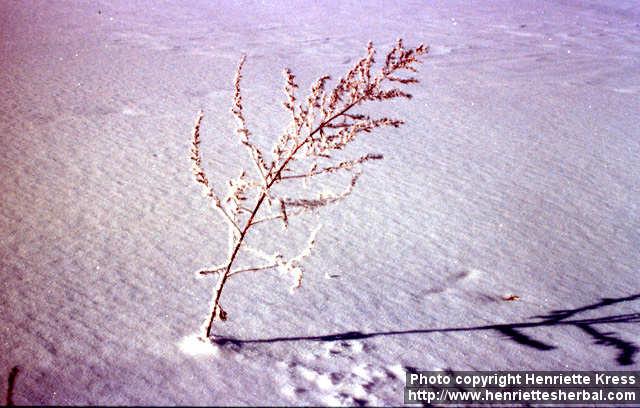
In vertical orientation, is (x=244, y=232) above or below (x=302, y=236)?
above

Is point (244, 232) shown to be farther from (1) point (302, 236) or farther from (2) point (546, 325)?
(2) point (546, 325)

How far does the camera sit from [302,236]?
13.0 ft

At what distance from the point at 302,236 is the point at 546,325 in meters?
1.79

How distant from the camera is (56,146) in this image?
193 inches

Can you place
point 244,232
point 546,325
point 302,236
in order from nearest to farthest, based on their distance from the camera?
point 244,232
point 546,325
point 302,236

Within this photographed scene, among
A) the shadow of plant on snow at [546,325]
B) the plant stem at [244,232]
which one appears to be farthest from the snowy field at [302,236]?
the plant stem at [244,232]

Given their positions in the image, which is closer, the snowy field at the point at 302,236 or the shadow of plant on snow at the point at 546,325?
the snowy field at the point at 302,236

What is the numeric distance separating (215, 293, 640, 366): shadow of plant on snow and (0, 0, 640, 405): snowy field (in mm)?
12

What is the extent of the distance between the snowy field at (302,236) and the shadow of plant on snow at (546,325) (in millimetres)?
12

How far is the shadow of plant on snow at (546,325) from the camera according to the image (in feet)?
9.30

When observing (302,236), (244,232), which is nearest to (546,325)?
(302,236)

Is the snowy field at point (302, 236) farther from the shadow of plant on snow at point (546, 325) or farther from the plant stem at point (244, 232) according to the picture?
the plant stem at point (244, 232)

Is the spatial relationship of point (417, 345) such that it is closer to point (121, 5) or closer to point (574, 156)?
point (574, 156)

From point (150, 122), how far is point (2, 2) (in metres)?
7.63
